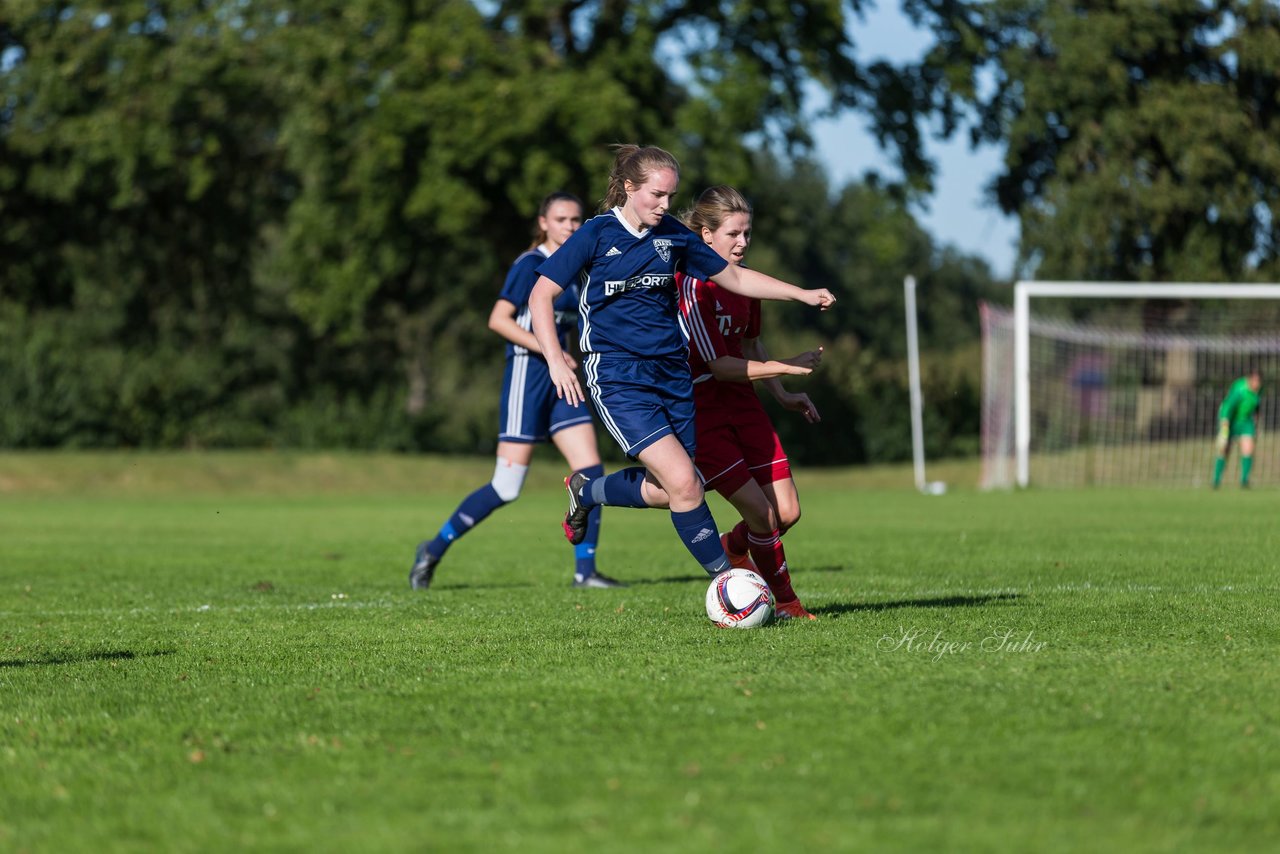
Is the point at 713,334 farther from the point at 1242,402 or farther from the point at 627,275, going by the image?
the point at 1242,402

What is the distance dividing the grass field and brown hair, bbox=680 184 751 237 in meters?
1.77

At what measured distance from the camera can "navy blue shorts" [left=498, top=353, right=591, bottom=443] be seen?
369 inches

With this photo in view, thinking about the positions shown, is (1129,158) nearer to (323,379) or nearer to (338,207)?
(338,207)

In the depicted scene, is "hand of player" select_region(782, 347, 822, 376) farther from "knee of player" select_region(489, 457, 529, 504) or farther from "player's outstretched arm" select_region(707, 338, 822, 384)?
"knee of player" select_region(489, 457, 529, 504)

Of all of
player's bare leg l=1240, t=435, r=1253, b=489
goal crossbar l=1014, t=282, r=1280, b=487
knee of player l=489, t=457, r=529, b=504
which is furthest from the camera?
goal crossbar l=1014, t=282, r=1280, b=487

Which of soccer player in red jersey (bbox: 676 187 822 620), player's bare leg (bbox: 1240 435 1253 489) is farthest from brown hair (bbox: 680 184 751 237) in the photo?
player's bare leg (bbox: 1240 435 1253 489)

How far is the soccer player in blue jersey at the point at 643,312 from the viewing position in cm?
643

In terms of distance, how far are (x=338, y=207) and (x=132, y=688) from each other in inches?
974

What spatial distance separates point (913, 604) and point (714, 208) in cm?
213

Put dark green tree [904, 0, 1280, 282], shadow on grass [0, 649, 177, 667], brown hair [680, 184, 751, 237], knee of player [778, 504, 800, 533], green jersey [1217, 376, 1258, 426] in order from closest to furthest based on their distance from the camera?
shadow on grass [0, 649, 177, 667] < brown hair [680, 184, 751, 237] < knee of player [778, 504, 800, 533] < green jersey [1217, 376, 1258, 426] < dark green tree [904, 0, 1280, 282]

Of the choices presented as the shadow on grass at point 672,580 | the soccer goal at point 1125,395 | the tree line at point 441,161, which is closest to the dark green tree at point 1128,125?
the tree line at point 441,161

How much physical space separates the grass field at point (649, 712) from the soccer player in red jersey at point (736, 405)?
486 mm

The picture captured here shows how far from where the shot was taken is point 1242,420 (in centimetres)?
2438

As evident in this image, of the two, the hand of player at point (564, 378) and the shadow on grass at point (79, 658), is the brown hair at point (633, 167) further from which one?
the shadow on grass at point (79, 658)
